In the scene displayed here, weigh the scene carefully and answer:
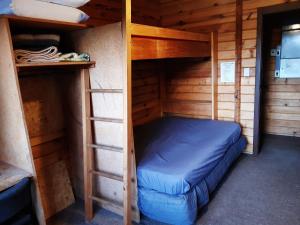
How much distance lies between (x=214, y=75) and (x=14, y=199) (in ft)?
9.55

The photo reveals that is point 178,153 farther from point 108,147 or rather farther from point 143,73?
point 143,73

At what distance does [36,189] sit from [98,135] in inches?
25.7

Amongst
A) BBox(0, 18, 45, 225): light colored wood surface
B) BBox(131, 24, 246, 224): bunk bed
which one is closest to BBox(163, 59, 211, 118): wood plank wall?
BBox(131, 24, 246, 224): bunk bed

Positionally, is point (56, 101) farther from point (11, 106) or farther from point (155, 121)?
point (155, 121)

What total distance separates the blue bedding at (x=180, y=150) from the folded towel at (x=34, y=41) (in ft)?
4.08

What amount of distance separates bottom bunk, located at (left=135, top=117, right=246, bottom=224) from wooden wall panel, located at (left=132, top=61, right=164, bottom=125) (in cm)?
51

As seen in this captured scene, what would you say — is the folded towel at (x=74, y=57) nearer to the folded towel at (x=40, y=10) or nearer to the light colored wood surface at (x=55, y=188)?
the folded towel at (x=40, y=10)

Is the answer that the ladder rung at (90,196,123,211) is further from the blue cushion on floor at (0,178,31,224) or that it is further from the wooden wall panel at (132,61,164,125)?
the wooden wall panel at (132,61,164,125)

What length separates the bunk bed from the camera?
1954mm

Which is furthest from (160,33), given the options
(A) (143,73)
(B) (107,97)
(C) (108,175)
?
(A) (143,73)

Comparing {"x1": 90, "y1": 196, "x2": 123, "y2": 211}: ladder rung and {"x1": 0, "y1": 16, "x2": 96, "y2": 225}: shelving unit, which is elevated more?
{"x1": 0, "y1": 16, "x2": 96, "y2": 225}: shelving unit

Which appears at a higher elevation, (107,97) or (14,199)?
(107,97)

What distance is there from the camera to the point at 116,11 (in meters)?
3.13

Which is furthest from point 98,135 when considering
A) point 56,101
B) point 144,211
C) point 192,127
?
point 192,127
